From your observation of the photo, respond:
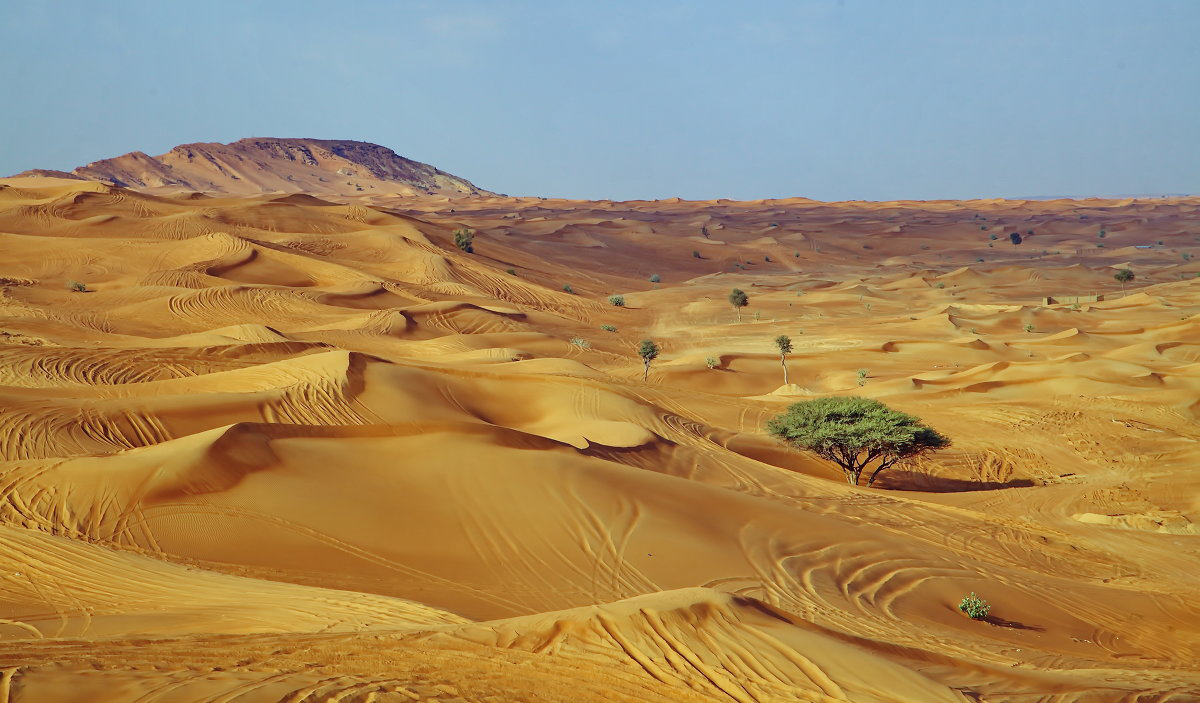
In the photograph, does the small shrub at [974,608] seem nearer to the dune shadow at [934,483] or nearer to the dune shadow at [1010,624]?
the dune shadow at [1010,624]

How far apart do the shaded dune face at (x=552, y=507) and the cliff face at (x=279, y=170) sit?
91169mm

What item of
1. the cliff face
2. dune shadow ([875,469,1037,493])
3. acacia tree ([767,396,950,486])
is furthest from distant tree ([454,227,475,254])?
the cliff face

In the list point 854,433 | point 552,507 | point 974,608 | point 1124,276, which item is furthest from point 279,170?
point 974,608

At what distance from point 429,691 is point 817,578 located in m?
6.74

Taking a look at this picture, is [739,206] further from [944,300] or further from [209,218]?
[209,218]

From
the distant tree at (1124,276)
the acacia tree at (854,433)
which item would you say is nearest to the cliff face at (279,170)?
the distant tree at (1124,276)

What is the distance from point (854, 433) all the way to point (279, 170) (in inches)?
5226

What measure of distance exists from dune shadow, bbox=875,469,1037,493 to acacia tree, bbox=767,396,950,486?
299 millimetres

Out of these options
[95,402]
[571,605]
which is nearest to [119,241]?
[95,402]

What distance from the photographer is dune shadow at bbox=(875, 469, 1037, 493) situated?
1934 cm

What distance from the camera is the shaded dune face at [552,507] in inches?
245

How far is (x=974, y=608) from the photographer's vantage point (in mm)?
10609

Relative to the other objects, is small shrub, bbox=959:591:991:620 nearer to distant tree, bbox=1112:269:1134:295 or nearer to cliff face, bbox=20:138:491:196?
distant tree, bbox=1112:269:1134:295

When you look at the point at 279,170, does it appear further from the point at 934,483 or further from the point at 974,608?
the point at 974,608
